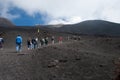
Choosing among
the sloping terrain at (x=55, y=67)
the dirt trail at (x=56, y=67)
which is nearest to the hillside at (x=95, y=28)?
the sloping terrain at (x=55, y=67)

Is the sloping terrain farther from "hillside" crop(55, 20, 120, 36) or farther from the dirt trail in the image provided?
"hillside" crop(55, 20, 120, 36)

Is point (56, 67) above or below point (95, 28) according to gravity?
below

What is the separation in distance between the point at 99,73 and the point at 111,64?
2553 millimetres

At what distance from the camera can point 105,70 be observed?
68.1ft

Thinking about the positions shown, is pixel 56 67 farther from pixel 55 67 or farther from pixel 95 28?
pixel 95 28

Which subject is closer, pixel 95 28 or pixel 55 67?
pixel 55 67

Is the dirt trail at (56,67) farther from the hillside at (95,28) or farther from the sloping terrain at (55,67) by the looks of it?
the hillside at (95,28)

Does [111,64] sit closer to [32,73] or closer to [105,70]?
[105,70]

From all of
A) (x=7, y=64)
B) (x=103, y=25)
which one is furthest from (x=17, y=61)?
(x=103, y=25)

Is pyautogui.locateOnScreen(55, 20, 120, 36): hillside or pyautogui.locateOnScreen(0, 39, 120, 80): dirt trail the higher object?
pyautogui.locateOnScreen(55, 20, 120, 36): hillside

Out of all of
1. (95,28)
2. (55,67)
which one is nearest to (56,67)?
(55,67)

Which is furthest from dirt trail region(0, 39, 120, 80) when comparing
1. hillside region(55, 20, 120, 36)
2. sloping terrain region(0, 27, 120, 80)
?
hillside region(55, 20, 120, 36)

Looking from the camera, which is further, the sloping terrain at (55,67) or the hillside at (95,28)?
the hillside at (95,28)

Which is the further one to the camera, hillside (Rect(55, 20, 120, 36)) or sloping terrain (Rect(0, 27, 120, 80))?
hillside (Rect(55, 20, 120, 36))
